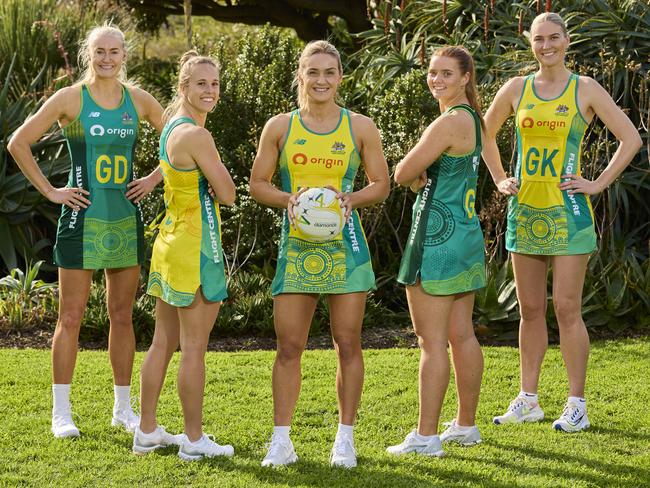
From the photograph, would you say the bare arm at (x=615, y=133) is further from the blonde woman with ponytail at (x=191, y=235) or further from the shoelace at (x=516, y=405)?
the blonde woman with ponytail at (x=191, y=235)

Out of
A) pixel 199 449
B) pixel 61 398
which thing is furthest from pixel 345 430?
pixel 61 398

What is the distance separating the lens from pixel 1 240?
960 centimetres

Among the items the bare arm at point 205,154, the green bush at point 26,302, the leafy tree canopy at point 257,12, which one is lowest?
the green bush at point 26,302

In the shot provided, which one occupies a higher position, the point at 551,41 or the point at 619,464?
the point at 551,41

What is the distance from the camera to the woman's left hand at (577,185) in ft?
19.3

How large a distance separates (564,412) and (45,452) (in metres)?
2.75

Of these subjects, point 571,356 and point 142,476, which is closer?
point 142,476

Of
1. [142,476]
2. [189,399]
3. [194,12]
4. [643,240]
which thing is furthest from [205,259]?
[194,12]

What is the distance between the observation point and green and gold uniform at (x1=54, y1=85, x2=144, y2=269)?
571 centimetres

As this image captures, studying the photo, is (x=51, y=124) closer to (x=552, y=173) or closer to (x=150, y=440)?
(x=150, y=440)

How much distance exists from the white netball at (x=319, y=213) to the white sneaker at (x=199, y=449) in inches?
46.3

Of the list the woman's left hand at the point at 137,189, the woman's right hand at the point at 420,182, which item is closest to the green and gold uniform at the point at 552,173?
the woman's right hand at the point at 420,182

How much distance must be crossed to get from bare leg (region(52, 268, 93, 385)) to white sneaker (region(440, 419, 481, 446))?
2.01 metres

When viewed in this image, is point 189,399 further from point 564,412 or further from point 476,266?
point 564,412
